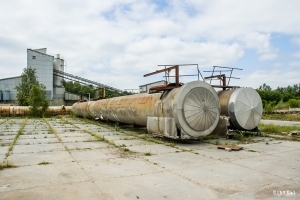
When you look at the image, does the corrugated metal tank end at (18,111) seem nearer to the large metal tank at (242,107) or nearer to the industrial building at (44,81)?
the industrial building at (44,81)

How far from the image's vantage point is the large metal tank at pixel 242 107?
9.94 meters

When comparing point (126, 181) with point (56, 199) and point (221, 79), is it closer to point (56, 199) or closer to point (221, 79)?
point (56, 199)

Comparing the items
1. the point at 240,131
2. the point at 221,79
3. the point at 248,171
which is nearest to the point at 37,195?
the point at 248,171

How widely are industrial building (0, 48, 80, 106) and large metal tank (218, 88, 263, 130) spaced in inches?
1497

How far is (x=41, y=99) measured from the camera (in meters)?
25.0

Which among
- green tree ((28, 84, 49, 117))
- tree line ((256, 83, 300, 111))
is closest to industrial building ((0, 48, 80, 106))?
green tree ((28, 84, 49, 117))

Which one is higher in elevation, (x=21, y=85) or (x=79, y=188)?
(x=21, y=85)

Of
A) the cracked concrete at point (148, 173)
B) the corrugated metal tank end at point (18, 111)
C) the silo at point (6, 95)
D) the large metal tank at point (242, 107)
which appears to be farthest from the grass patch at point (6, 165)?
the silo at point (6, 95)

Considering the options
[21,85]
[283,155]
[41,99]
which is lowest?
[283,155]

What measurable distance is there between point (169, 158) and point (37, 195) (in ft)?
10.5

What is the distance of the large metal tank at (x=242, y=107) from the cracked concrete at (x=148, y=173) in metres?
2.68

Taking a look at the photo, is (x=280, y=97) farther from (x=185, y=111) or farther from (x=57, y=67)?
(x=185, y=111)

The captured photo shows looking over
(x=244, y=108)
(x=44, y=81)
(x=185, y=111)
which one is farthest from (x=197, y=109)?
(x=44, y=81)

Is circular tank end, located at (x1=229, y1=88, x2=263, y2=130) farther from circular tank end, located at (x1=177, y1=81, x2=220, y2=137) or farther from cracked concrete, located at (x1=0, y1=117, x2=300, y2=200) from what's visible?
cracked concrete, located at (x1=0, y1=117, x2=300, y2=200)
